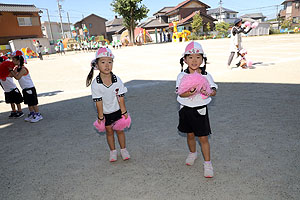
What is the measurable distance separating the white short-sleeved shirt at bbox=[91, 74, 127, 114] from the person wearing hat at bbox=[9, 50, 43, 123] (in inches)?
105

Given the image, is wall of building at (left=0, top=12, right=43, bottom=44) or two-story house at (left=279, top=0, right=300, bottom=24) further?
two-story house at (left=279, top=0, right=300, bottom=24)

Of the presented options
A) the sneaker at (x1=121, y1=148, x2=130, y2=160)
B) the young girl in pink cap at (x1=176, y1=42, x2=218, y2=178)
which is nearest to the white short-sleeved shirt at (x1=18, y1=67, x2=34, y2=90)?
the sneaker at (x1=121, y1=148, x2=130, y2=160)

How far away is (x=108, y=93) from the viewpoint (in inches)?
111

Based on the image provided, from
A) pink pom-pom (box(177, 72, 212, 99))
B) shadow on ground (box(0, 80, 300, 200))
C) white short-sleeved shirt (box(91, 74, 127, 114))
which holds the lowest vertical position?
shadow on ground (box(0, 80, 300, 200))

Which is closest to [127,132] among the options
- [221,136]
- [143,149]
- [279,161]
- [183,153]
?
[143,149]

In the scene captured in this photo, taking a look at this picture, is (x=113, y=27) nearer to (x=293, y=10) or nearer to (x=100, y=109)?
(x=293, y=10)

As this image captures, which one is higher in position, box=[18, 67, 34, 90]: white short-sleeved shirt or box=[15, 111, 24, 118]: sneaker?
box=[18, 67, 34, 90]: white short-sleeved shirt

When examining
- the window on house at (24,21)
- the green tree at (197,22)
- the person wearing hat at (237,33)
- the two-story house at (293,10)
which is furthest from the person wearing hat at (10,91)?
the two-story house at (293,10)

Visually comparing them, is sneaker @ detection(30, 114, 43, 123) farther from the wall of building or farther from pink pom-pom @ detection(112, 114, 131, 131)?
the wall of building

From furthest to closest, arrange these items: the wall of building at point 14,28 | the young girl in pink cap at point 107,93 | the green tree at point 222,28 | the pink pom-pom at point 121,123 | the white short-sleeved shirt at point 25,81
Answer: the green tree at point 222,28 < the wall of building at point 14,28 < the white short-sleeved shirt at point 25,81 < the pink pom-pom at point 121,123 < the young girl in pink cap at point 107,93

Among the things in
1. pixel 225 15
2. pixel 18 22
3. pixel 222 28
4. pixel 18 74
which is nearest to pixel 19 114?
pixel 18 74

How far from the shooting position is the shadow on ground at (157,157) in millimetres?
2398

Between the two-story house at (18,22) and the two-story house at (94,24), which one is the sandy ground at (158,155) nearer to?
the two-story house at (18,22)

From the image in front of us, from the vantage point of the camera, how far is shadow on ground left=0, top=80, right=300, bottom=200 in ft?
7.87
